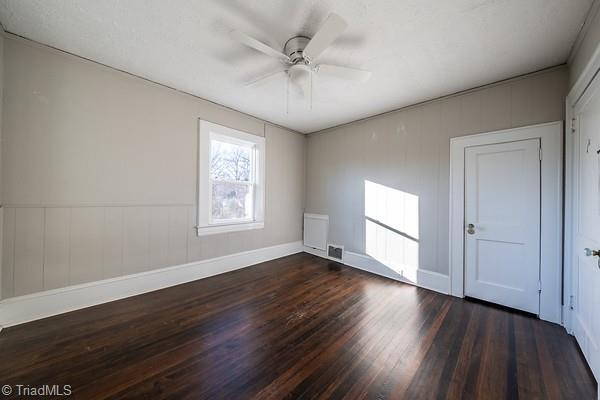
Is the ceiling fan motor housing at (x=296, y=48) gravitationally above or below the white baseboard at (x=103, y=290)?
above

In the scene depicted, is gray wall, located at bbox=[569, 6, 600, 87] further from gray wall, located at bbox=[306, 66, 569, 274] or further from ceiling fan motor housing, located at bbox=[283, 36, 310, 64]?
ceiling fan motor housing, located at bbox=[283, 36, 310, 64]

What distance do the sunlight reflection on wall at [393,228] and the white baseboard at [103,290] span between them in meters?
2.23

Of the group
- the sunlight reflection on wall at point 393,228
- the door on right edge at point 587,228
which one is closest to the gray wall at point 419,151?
the sunlight reflection on wall at point 393,228

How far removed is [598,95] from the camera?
1.54 m

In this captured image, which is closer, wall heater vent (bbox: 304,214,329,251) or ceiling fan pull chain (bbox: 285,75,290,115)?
ceiling fan pull chain (bbox: 285,75,290,115)

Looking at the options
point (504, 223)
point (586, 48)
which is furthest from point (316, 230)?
point (586, 48)

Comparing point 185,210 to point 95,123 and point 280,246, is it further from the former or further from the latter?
point 280,246

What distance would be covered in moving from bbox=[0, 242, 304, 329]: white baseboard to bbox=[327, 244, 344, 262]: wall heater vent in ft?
5.22

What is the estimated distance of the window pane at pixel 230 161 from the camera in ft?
11.2

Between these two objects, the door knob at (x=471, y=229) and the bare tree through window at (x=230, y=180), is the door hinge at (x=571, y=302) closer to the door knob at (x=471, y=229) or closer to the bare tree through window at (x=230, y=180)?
the door knob at (x=471, y=229)

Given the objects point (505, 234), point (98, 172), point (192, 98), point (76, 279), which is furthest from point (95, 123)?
point (505, 234)

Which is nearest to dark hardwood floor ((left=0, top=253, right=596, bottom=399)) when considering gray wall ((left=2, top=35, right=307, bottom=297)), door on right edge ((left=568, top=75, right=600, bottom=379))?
door on right edge ((left=568, top=75, right=600, bottom=379))

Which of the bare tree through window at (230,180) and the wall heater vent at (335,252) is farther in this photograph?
the wall heater vent at (335,252)

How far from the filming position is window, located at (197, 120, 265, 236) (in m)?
3.22
